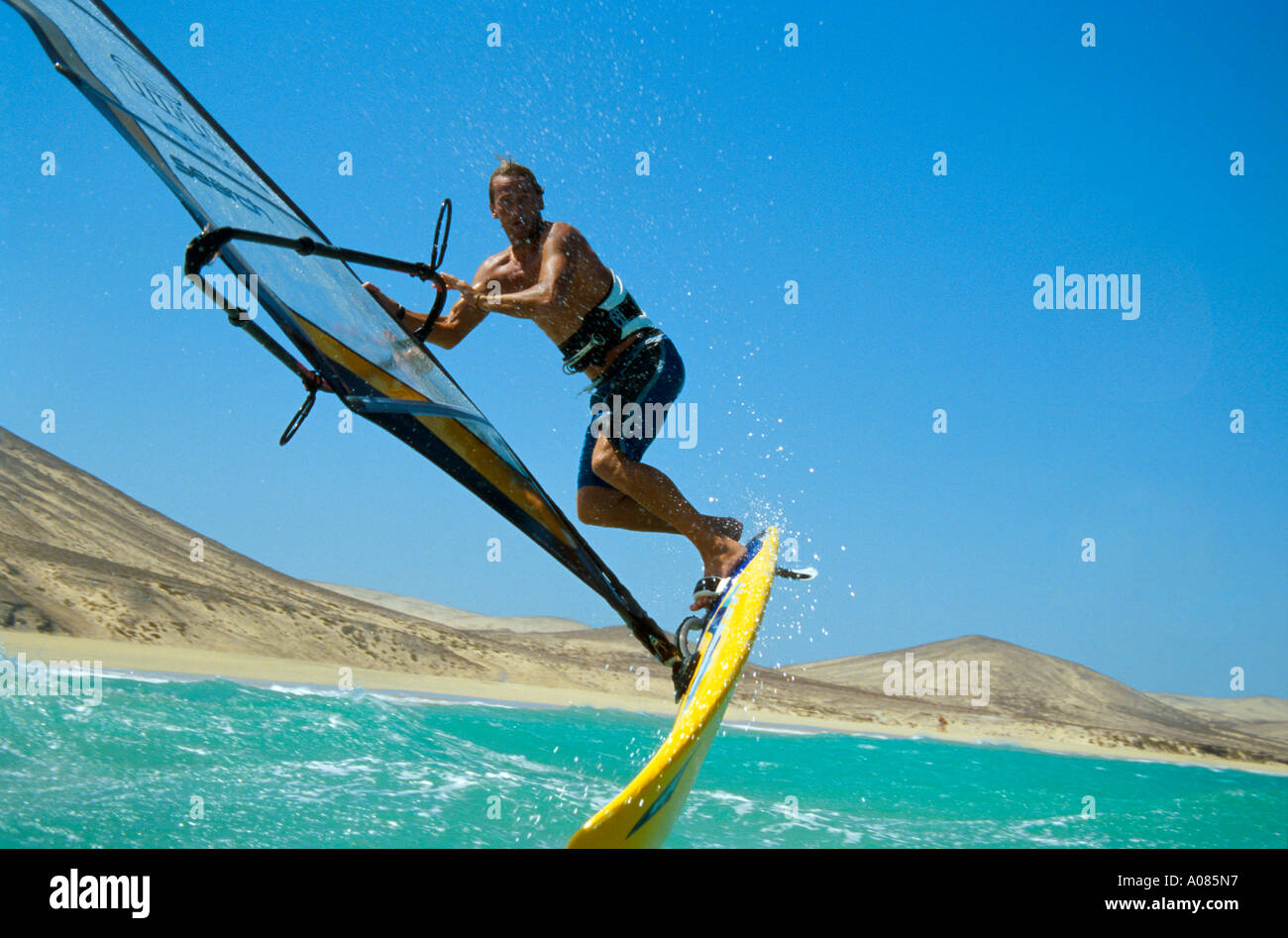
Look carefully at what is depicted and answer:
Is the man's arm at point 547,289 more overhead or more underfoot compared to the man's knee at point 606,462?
more overhead

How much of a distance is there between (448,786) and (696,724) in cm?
311

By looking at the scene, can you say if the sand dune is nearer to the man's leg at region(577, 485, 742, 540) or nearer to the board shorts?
the man's leg at region(577, 485, 742, 540)

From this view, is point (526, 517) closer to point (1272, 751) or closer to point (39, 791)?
point (39, 791)

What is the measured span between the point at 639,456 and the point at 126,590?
1145 centimetres

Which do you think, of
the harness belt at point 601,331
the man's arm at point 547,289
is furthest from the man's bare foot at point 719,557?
the man's arm at point 547,289

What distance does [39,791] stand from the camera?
14.3 feet

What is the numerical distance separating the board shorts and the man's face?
78 cm

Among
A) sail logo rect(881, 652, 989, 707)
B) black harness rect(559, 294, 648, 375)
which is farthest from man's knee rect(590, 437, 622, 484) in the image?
sail logo rect(881, 652, 989, 707)

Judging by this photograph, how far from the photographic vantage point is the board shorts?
4.37m

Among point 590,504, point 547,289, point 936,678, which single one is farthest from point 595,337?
point 936,678

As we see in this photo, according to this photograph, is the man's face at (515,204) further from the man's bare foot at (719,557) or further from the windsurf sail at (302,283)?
the man's bare foot at (719,557)

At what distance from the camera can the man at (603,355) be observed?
4246mm

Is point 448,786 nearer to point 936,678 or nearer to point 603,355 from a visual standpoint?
point 603,355
